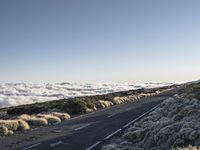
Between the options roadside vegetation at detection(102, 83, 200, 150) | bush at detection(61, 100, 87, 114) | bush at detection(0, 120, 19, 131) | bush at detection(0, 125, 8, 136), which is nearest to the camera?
roadside vegetation at detection(102, 83, 200, 150)

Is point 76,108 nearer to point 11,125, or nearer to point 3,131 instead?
point 11,125

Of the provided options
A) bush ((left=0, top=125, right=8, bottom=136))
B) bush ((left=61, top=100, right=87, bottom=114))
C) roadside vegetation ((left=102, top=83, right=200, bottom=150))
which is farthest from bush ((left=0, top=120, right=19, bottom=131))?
bush ((left=61, top=100, right=87, bottom=114))

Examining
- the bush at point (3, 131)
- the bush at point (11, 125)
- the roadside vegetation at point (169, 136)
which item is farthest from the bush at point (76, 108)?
the roadside vegetation at point (169, 136)

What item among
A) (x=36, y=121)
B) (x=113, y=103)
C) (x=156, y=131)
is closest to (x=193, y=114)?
(x=156, y=131)

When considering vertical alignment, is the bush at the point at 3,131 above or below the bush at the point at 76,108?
below

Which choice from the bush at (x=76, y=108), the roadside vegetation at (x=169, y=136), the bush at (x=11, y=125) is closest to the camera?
the roadside vegetation at (x=169, y=136)

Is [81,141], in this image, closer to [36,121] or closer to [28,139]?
[28,139]

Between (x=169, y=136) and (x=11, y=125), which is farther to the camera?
(x=11, y=125)

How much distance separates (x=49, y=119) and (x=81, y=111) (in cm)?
835

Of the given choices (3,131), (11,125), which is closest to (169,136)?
(3,131)

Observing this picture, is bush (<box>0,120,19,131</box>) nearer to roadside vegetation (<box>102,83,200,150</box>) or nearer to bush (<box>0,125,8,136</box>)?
bush (<box>0,125,8,136</box>)

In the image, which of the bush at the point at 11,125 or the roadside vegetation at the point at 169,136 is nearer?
the roadside vegetation at the point at 169,136

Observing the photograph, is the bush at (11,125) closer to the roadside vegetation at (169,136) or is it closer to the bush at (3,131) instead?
the bush at (3,131)

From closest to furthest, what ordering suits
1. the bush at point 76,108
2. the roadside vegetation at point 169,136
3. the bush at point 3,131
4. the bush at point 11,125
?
the roadside vegetation at point 169,136
the bush at point 3,131
the bush at point 11,125
the bush at point 76,108
